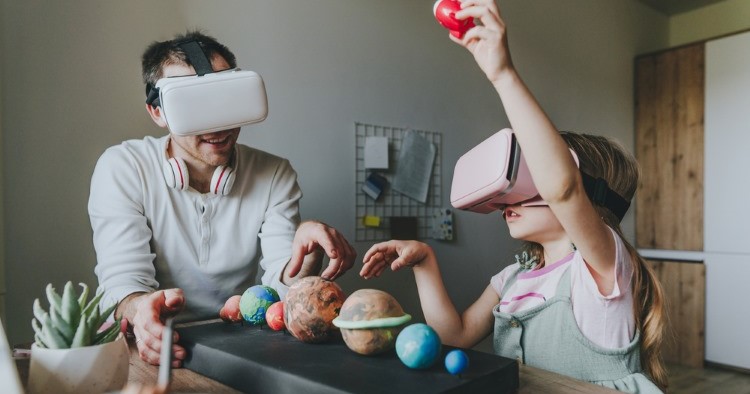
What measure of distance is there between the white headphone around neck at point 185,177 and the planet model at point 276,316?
0.63m

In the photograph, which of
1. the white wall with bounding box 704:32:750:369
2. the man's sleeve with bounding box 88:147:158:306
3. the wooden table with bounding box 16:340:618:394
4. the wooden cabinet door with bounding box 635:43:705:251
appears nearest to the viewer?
the wooden table with bounding box 16:340:618:394

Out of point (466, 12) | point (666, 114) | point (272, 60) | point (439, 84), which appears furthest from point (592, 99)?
point (466, 12)

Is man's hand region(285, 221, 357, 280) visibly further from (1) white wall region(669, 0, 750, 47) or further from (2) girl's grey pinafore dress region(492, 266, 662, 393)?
(1) white wall region(669, 0, 750, 47)

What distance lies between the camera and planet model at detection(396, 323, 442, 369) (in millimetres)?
679

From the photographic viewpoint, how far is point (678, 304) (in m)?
3.32

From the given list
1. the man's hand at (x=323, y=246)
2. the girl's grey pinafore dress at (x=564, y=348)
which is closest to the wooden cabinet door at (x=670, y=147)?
the girl's grey pinafore dress at (x=564, y=348)

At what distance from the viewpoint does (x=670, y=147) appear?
3.45 m

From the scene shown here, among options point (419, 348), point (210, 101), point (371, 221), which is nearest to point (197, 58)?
point (210, 101)

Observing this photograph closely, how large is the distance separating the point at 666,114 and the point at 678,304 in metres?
1.23

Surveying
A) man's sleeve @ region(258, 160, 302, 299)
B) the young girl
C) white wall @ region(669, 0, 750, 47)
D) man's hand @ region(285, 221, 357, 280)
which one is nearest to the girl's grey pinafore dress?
the young girl

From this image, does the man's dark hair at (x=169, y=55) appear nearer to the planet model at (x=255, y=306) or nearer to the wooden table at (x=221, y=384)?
the planet model at (x=255, y=306)

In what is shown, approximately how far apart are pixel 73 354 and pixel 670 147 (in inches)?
144

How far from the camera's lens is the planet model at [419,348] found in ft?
2.23

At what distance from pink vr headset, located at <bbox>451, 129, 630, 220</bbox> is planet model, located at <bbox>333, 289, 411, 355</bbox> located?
13.6 inches
